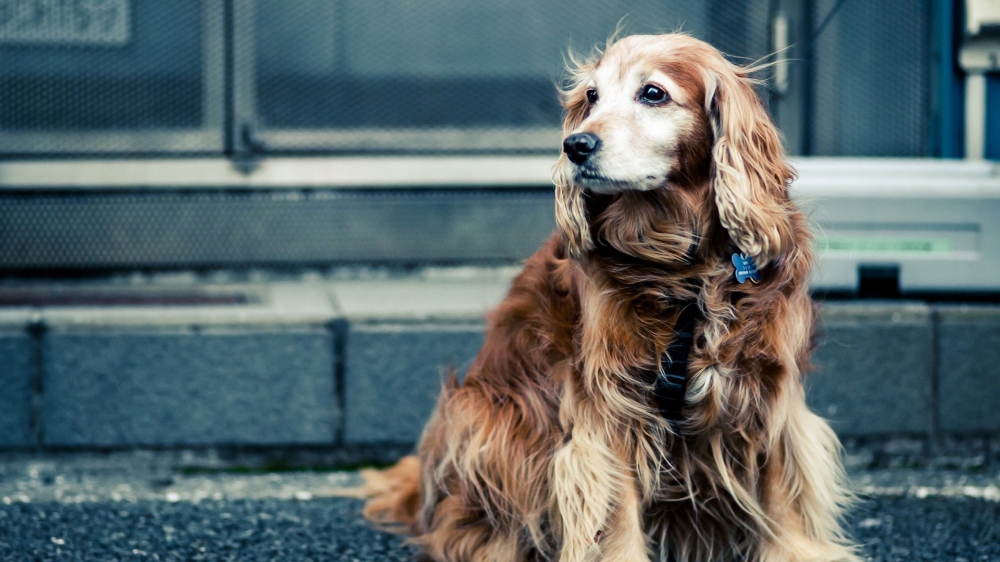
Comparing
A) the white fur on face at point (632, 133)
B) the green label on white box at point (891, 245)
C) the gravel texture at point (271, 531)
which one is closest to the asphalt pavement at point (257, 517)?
the gravel texture at point (271, 531)

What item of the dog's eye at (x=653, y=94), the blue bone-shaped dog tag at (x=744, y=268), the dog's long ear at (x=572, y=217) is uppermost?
the dog's eye at (x=653, y=94)

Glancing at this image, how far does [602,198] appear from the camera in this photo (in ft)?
8.38

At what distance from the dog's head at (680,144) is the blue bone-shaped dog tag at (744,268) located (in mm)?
36

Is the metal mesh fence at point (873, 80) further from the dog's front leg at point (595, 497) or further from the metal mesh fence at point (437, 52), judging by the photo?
the dog's front leg at point (595, 497)

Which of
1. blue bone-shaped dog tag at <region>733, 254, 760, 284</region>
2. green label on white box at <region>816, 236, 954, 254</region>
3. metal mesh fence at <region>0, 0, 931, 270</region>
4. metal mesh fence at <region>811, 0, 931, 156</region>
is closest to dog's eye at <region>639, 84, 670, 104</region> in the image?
blue bone-shaped dog tag at <region>733, 254, 760, 284</region>

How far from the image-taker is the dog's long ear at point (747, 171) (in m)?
2.35

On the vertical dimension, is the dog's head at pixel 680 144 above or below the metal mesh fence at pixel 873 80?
below

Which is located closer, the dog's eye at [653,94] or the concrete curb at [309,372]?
the dog's eye at [653,94]

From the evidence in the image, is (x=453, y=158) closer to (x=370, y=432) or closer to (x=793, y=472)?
(x=370, y=432)

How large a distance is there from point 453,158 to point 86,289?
163 centimetres

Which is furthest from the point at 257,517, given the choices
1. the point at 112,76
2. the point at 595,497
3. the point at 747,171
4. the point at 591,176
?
the point at 112,76

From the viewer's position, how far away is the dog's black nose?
2.34m

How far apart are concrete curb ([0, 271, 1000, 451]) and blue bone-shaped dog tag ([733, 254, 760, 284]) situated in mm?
1464

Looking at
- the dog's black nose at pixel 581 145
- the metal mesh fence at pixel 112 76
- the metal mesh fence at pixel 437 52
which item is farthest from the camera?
the metal mesh fence at pixel 437 52
